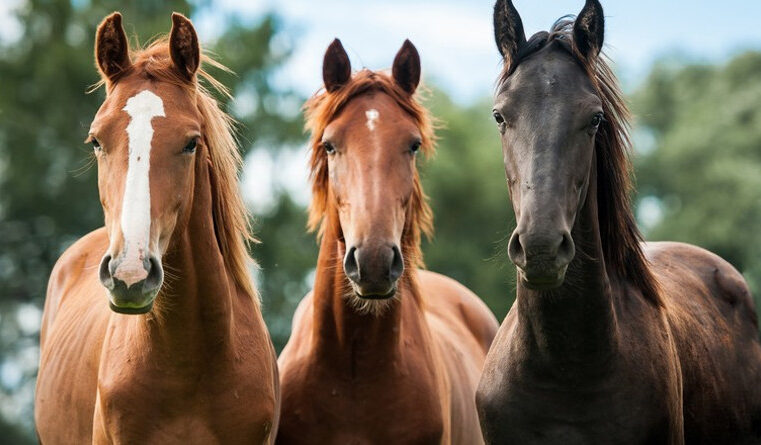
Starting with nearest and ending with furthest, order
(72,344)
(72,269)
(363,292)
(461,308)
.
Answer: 1. (363,292)
2. (72,344)
3. (72,269)
4. (461,308)

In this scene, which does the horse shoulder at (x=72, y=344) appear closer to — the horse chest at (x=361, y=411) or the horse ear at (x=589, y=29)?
the horse chest at (x=361, y=411)

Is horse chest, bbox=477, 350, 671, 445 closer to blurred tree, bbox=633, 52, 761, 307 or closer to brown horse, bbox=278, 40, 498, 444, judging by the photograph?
brown horse, bbox=278, 40, 498, 444

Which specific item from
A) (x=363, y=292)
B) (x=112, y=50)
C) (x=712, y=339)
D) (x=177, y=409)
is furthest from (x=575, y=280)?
(x=112, y=50)

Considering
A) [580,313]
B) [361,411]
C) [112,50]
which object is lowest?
[361,411]

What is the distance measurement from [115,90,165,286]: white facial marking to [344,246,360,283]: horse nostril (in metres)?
1.15

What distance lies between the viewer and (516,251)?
14.0 ft

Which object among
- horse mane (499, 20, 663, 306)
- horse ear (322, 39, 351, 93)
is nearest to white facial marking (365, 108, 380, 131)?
horse ear (322, 39, 351, 93)

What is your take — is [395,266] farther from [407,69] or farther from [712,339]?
[712,339]

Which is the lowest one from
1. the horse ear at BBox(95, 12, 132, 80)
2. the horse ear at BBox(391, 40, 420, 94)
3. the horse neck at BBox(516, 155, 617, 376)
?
the horse neck at BBox(516, 155, 617, 376)

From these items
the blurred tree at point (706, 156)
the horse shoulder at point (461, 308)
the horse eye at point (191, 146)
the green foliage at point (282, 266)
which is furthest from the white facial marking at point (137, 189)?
the blurred tree at point (706, 156)

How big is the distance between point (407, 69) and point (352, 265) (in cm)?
151

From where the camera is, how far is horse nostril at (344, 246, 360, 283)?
5.00 metres

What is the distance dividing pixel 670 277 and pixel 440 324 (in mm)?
1948

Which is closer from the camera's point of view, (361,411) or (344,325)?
(361,411)
